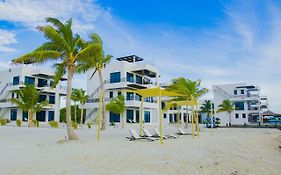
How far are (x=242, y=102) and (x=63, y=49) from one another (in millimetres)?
48603

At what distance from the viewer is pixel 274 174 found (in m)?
6.70

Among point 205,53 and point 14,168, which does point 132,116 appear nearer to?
point 205,53

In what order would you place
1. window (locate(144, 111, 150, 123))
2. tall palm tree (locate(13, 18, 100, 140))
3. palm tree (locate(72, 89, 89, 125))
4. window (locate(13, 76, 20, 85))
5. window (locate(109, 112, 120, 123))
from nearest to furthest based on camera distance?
1. tall palm tree (locate(13, 18, 100, 140))
2. palm tree (locate(72, 89, 89, 125))
3. window (locate(109, 112, 120, 123))
4. window (locate(13, 76, 20, 85))
5. window (locate(144, 111, 150, 123))

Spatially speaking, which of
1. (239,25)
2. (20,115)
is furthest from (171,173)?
(20,115)

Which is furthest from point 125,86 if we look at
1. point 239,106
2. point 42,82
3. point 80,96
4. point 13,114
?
point 239,106

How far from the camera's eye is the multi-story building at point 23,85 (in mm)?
41406

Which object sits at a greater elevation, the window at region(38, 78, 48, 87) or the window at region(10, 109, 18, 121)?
the window at region(38, 78, 48, 87)

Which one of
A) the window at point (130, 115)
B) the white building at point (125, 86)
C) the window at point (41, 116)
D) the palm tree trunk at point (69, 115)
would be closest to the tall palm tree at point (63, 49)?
the palm tree trunk at point (69, 115)

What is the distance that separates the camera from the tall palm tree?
13626 mm

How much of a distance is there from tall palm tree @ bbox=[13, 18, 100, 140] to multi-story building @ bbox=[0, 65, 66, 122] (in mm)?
28371

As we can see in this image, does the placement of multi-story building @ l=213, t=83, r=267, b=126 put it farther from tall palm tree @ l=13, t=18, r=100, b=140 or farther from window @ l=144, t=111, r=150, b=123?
tall palm tree @ l=13, t=18, r=100, b=140

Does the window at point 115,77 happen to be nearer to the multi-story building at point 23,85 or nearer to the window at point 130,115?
the window at point 130,115

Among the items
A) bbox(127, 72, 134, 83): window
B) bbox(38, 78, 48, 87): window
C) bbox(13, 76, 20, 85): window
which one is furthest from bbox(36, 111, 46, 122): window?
bbox(127, 72, 134, 83): window

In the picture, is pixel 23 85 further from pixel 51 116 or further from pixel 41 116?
pixel 51 116
